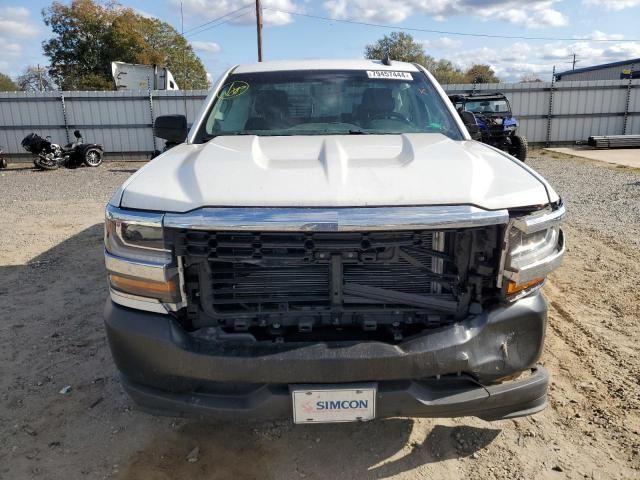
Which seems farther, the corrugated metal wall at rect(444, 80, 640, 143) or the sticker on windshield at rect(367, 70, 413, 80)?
the corrugated metal wall at rect(444, 80, 640, 143)

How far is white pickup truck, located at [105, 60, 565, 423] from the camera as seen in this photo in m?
2.02

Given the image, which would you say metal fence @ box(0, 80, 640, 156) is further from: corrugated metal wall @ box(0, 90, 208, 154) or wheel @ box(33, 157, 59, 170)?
wheel @ box(33, 157, 59, 170)

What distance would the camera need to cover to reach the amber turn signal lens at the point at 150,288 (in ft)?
6.91

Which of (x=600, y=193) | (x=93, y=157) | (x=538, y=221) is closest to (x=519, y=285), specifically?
(x=538, y=221)

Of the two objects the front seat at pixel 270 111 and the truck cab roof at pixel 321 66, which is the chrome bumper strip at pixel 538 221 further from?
the truck cab roof at pixel 321 66

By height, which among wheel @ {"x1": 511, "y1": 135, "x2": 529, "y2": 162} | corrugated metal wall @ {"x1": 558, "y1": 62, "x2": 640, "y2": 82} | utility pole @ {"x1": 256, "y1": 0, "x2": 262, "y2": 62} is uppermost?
utility pole @ {"x1": 256, "y1": 0, "x2": 262, "y2": 62}

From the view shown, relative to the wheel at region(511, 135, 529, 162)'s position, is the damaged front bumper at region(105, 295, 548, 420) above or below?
above

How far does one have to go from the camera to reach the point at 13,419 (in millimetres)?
2910

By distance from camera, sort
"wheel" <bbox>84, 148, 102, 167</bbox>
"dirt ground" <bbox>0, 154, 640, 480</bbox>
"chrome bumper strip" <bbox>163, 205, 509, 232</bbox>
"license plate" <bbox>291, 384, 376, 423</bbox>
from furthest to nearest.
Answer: "wheel" <bbox>84, 148, 102, 167</bbox>
"dirt ground" <bbox>0, 154, 640, 480</bbox>
"license plate" <bbox>291, 384, 376, 423</bbox>
"chrome bumper strip" <bbox>163, 205, 509, 232</bbox>

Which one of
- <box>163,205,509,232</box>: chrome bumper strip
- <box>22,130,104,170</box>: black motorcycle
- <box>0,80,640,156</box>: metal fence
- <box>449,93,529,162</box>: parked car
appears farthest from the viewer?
<box>0,80,640,156</box>: metal fence

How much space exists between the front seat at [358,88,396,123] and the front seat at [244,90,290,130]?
52 centimetres

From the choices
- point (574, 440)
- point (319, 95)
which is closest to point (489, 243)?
point (574, 440)

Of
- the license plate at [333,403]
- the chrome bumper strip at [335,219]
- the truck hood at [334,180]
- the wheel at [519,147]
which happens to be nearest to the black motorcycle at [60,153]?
the wheel at [519,147]

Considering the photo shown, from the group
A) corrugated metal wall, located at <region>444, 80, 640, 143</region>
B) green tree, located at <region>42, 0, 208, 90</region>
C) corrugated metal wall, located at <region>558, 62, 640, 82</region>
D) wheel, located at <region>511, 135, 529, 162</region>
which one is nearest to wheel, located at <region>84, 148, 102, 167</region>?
corrugated metal wall, located at <region>444, 80, 640, 143</region>
